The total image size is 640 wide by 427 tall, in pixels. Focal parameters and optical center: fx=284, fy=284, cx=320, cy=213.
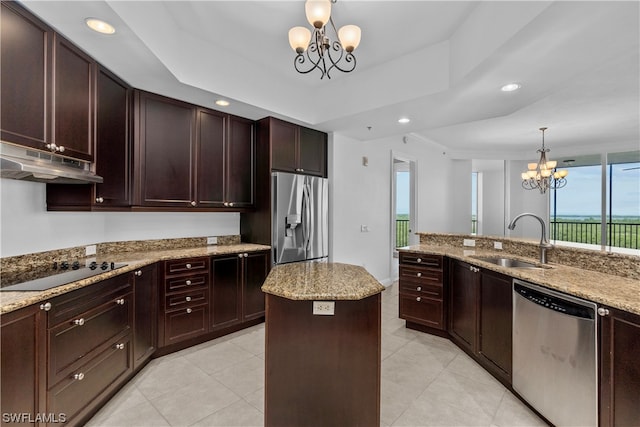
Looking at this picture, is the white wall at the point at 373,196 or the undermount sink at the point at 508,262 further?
the white wall at the point at 373,196

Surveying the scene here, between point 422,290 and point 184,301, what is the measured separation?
96.9 inches

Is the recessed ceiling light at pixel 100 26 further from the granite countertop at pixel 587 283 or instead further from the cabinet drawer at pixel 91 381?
the granite countertop at pixel 587 283

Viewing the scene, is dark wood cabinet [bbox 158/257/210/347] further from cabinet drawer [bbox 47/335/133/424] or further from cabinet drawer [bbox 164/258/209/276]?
cabinet drawer [bbox 47/335/133/424]

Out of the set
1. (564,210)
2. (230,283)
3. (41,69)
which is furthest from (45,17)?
(564,210)

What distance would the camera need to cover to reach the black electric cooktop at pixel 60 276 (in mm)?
1573

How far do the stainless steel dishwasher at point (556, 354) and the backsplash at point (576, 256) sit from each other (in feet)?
2.23

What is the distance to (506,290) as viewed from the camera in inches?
85.3

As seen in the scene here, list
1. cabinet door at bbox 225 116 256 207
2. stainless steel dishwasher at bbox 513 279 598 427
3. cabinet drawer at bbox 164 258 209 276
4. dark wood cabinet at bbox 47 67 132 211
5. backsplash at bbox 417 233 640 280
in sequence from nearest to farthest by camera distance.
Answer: stainless steel dishwasher at bbox 513 279 598 427, backsplash at bbox 417 233 640 280, dark wood cabinet at bbox 47 67 132 211, cabinet drawer at bbox 164 258 209 276, cabinet door at bbox 225 116 256 207

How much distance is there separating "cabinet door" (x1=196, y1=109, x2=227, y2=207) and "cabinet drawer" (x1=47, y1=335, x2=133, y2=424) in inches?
60.8

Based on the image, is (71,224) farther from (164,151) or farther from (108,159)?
(164,151)

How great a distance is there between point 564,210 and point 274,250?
750 cm

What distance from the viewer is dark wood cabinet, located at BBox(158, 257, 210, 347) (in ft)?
8.64

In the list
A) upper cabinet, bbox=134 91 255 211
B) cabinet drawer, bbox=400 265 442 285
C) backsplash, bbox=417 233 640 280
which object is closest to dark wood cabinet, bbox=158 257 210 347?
upper cabinet, bbox=134 91 255 211

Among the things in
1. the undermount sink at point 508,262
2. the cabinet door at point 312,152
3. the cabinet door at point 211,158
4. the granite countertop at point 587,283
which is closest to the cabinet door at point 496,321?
the granite countertop at point 587,283
